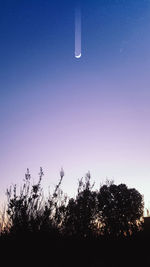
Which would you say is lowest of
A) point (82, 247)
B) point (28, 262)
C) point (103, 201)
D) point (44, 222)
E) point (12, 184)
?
point (28, 262)

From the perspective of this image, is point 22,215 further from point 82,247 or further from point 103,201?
point 103,201

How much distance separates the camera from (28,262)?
13.1ft

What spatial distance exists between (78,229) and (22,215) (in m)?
1.62

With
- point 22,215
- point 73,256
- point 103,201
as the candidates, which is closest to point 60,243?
point 73,256

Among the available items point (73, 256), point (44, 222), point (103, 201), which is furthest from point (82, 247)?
point (103, 201)

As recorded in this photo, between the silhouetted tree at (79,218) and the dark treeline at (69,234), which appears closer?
the dark treeline at (69,234)

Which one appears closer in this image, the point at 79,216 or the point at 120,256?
the point at 120,256

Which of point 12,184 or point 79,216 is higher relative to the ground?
point 12,184

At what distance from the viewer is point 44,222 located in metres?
5.04

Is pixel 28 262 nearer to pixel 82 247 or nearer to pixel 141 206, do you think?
pixel 82 247

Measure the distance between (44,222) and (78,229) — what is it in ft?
3.27

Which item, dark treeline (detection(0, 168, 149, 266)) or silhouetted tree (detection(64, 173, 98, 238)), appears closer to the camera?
dark treeline (detection(0, 168, 149, 266))

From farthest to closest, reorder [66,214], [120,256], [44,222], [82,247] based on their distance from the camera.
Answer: [66,214] → [44,222] → [82,247] → [120,256]

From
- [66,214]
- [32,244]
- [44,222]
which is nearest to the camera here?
[32,244]
